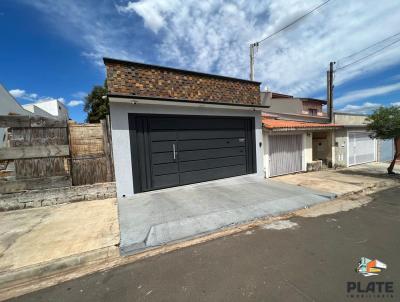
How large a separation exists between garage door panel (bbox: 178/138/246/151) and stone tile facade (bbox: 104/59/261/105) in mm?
1524

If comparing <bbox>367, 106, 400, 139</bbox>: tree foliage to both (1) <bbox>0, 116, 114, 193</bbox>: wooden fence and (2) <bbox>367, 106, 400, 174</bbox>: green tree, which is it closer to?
(2) <bbox>367, 106, 400, 174</bbox>: green tree

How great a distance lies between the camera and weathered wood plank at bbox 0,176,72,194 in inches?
206

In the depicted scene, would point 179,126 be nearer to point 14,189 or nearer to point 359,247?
point 14,189

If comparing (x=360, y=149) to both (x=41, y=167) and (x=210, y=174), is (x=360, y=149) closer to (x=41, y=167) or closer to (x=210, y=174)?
(x=210, y=174)

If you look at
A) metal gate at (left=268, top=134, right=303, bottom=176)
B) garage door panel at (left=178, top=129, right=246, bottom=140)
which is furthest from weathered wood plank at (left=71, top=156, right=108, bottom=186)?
metal gate at (left=268, top=134, right=303, bottom=176)

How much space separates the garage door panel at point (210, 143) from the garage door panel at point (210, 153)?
0.14m

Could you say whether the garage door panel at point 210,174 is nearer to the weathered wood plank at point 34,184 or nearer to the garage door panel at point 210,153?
the garage door panel at point 210,153

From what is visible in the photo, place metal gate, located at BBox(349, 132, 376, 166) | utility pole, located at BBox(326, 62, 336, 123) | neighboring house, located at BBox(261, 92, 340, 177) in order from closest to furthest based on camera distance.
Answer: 1. neighboring house, located at BBox(261, 92, 340, 177)
2. metal gate, located at BBox(349, 132, 376, 166)
3. utility pole, located at BBox(326, 62, 336, 123)

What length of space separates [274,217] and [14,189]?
22.8 feet

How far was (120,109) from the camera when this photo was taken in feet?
19.3

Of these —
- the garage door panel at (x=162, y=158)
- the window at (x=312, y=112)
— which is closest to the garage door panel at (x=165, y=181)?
the garage door panel at (x=162, y=158)

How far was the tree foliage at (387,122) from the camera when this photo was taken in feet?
28.1

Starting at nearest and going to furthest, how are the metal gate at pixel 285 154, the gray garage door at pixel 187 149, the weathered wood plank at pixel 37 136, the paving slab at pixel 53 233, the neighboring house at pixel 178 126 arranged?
1. the paving slab at pixel 53 233
2. the weathered wood plank at pixel 37 136
3. the neighboring house at pixel 178 126
4. the gray garage door at pixel 187 149
5. the metal gate at pixel 285 154

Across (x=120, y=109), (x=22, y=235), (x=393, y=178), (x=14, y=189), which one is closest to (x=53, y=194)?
(x=14, y=189)
